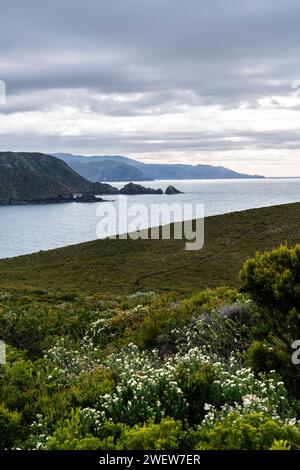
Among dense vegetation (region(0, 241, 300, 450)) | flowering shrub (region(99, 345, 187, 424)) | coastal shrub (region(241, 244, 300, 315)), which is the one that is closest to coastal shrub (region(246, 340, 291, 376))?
dense vegetation (region(0, 241, 300, 450))

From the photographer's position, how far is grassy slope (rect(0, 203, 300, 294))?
5141cm

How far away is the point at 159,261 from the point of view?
63.2 m

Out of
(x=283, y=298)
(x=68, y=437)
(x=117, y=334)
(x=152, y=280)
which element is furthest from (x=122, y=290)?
(x=68, y=437)

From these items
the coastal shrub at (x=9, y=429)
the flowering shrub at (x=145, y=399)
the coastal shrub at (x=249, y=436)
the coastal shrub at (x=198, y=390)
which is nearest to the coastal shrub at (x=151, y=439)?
the coastal shrub at (x=249, y=436)

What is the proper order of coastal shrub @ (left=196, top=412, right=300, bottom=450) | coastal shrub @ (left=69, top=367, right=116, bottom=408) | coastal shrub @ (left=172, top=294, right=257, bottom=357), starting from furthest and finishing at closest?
coastal shrub @ (left=172, top=294, right=257, bottom=357) → coastal shrub @ (left=69, top=367, right=116, bottom=408) → coastal shrub @ (left=196, top=412, right=300, bottom=450)

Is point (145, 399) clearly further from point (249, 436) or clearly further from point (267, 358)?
point (267, 358)

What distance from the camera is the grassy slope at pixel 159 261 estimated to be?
169 feet

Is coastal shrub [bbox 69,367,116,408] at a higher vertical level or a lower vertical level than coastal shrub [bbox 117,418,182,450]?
lower

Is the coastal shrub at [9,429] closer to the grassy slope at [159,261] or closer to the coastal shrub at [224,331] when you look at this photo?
the coastal shrub at [224,331]

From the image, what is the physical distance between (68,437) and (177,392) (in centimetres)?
197

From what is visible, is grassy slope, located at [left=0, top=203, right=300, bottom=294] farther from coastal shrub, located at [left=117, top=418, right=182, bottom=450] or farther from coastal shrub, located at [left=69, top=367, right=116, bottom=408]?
coastal shrub, located at [left=117, top=418, right=182, bottom=450]

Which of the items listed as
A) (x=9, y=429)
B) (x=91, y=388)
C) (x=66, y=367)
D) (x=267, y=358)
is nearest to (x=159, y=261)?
(x=66, y=367)

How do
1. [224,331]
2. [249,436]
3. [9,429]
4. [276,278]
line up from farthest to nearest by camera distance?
[224,331] → [276,278] → [9,429] → [249,436]
